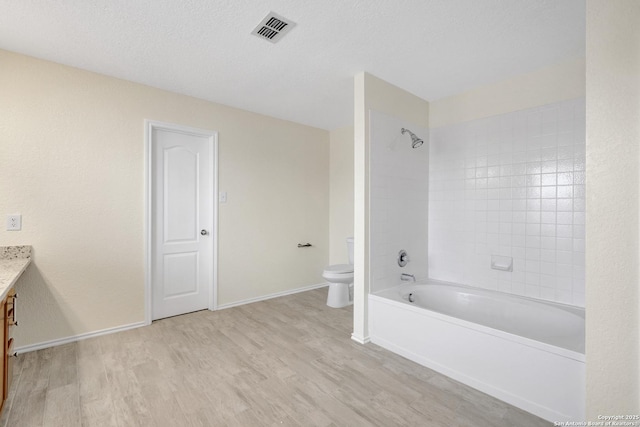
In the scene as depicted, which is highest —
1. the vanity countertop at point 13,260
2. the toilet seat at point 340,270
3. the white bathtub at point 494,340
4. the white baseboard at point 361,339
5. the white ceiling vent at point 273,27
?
the white ceiling vent at point 273,27

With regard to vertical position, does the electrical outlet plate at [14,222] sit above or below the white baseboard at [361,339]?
above

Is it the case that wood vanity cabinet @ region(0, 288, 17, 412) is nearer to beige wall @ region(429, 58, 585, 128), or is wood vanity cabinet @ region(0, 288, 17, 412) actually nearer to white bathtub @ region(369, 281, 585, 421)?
white bathtub @ region(369, 281, 585, 421)

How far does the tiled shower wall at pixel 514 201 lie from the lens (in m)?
2.26

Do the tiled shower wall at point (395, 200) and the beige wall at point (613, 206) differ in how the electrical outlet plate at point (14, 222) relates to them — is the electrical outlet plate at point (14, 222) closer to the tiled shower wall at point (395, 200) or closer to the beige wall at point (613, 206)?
the tiled shower wall at point (395, 200)

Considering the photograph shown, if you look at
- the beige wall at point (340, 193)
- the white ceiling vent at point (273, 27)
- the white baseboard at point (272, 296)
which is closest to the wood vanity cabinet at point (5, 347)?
the white baseboard at point (272, 296)

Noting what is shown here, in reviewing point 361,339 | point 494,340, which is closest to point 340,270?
point 361,339

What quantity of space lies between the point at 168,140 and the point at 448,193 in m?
2.99

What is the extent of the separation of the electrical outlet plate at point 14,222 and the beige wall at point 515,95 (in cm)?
383

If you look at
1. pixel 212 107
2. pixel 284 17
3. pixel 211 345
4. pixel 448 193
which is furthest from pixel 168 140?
pixel 448 193

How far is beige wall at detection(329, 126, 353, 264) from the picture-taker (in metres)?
4.07

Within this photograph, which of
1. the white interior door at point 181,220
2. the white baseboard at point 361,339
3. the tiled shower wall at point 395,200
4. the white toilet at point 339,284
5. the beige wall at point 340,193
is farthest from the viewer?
the beige wall at point 340,193

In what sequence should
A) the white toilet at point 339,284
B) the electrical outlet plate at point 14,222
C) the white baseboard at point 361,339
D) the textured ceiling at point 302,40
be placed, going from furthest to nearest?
the white toilet at point 339,284, the white baseboard at point 361,339, the electrical outlet plate at point 14,222, the textured ceiling at point 302,40

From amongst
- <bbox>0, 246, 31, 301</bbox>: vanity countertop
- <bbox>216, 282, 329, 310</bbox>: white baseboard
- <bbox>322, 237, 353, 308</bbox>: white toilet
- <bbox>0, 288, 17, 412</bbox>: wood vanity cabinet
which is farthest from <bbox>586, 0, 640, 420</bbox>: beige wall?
<bbox>216, 282, 329, 310</bbox>: white baseboard

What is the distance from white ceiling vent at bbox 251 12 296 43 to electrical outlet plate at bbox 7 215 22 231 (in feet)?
7.49
